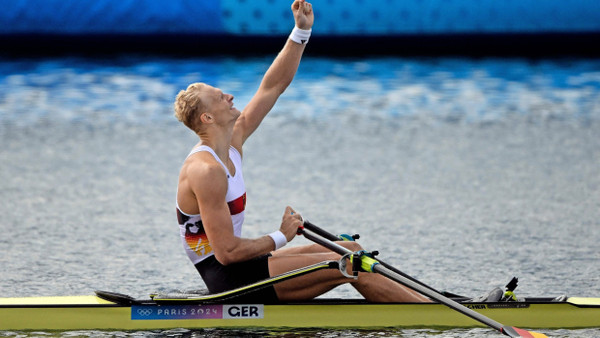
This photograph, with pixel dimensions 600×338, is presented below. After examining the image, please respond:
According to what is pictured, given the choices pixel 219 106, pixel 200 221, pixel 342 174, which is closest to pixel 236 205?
pixel 200 221

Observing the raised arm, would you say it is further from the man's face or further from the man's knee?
the man's knee

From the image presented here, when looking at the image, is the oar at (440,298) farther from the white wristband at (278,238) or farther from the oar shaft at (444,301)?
the white wristband at (278,238)

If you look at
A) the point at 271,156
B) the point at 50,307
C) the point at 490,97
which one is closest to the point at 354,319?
the point at 50,307

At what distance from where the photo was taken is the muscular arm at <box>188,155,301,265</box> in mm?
5523

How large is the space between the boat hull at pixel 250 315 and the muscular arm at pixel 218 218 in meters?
0.32

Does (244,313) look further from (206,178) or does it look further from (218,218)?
(206,178)

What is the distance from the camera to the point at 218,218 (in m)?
5.51

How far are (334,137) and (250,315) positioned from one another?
7776 millimetres

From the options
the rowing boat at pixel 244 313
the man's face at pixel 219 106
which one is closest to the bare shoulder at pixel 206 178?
the man's face at pixel 219 106

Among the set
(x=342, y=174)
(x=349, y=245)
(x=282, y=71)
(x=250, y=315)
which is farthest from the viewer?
(x=342, y=174)

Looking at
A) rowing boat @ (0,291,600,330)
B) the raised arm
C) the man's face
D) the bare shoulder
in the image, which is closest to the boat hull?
rowing boat @ (0,291,600,330)

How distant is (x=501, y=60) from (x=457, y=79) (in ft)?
10.2

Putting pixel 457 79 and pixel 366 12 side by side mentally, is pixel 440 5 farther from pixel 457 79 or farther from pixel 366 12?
pixel 457 79

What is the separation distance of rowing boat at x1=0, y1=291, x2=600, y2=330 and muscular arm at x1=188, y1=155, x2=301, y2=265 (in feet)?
1.05
